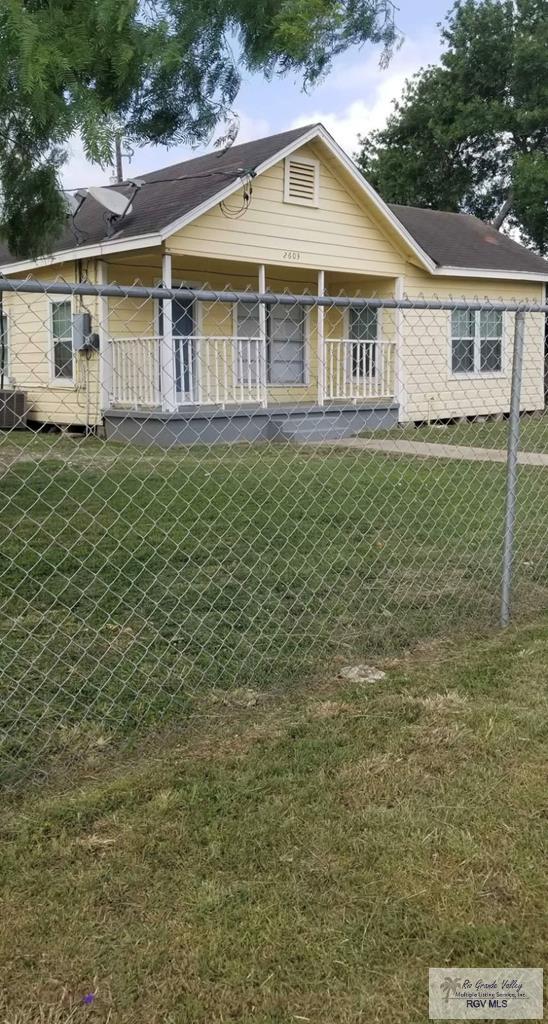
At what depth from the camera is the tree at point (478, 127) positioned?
2898 cm

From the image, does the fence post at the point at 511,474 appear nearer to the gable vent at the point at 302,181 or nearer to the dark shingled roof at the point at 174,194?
the dark shingled roof at the point at 174,194

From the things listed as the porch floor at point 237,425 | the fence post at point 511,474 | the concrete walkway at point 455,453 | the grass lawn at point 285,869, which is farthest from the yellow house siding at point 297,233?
the grass lawn at point 285,869

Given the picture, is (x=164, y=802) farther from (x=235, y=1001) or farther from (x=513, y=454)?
(x=513, y=454)

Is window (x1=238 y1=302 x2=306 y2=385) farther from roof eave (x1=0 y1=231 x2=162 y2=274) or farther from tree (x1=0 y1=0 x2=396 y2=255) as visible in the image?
tree (x1=0 y1=0 x2=396 y2=255)

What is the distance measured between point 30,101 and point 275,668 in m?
3.00

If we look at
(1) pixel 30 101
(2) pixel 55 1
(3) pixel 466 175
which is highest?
(3) pixel 466 175

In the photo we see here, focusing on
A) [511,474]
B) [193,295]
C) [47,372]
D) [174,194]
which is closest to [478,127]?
[174,194]

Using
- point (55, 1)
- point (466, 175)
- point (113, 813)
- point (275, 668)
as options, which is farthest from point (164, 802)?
point (466, 175)

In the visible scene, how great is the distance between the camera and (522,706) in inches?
138

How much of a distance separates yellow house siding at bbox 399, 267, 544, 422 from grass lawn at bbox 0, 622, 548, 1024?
41.6ft

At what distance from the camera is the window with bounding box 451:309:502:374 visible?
17.2 meters

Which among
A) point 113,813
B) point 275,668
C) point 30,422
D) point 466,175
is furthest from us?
point 466,175

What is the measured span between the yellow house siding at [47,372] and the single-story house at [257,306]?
0.04m

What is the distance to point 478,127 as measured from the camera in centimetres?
3003
